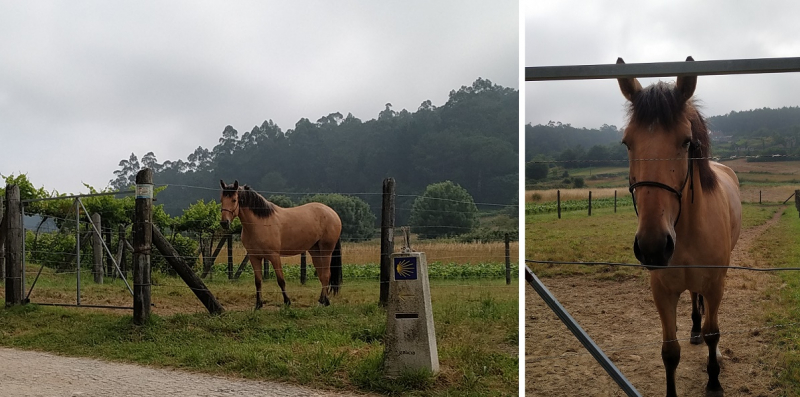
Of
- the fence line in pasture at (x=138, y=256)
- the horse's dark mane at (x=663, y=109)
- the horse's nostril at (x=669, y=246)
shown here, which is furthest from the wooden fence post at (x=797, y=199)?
the fence line in pasture at (x=138, y=256)

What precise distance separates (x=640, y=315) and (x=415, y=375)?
184 centimetres

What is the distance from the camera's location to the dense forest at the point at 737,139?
12.3 feet

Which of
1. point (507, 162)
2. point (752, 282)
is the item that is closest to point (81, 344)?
point (752, 282)

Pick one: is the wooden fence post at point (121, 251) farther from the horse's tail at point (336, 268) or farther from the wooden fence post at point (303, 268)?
the horse's tail at point (336, 268)

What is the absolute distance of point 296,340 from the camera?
20.4ft

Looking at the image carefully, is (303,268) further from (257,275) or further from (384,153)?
(384,153)

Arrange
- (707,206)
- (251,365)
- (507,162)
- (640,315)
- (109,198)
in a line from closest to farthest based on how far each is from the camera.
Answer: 1. (707,206)
2. (640,315)
3. (251,365)
4. (109,198)
5. (507,162)

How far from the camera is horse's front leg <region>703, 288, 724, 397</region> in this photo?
3.52m

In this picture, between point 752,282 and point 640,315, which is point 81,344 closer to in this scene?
point 640,315

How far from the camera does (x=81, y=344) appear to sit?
Answer: 6340mm

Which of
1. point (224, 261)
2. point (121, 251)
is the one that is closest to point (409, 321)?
point (224, 261)

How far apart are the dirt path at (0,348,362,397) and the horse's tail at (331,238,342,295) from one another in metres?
3.90

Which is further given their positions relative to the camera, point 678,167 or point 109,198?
point 109,198

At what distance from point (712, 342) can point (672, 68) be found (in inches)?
75.5
